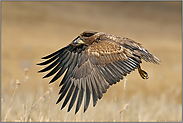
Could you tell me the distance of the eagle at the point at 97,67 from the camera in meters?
3.10

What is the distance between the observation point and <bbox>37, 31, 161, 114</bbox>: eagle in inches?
122

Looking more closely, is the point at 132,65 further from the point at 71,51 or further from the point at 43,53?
the point at 43,53

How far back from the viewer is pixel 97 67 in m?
3.25

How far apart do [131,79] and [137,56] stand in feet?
27.7

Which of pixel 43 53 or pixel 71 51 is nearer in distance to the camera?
pixel 71 51

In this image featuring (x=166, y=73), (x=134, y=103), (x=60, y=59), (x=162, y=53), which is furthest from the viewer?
(x=162, y=53)

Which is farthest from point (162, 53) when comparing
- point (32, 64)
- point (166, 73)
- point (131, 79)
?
point (32, 64)

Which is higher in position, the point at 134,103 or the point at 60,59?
the point at 60,59

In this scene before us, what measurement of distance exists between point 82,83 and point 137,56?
0.82 m

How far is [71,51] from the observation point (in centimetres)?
380

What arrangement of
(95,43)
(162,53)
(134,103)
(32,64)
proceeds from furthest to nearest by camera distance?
(162,53) < (32,64) < (134,103) < (95,43)

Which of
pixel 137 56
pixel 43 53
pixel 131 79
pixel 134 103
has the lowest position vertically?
pixel 134 103

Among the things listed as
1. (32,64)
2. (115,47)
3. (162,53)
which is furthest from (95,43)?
(162,53)

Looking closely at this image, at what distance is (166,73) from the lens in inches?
511
